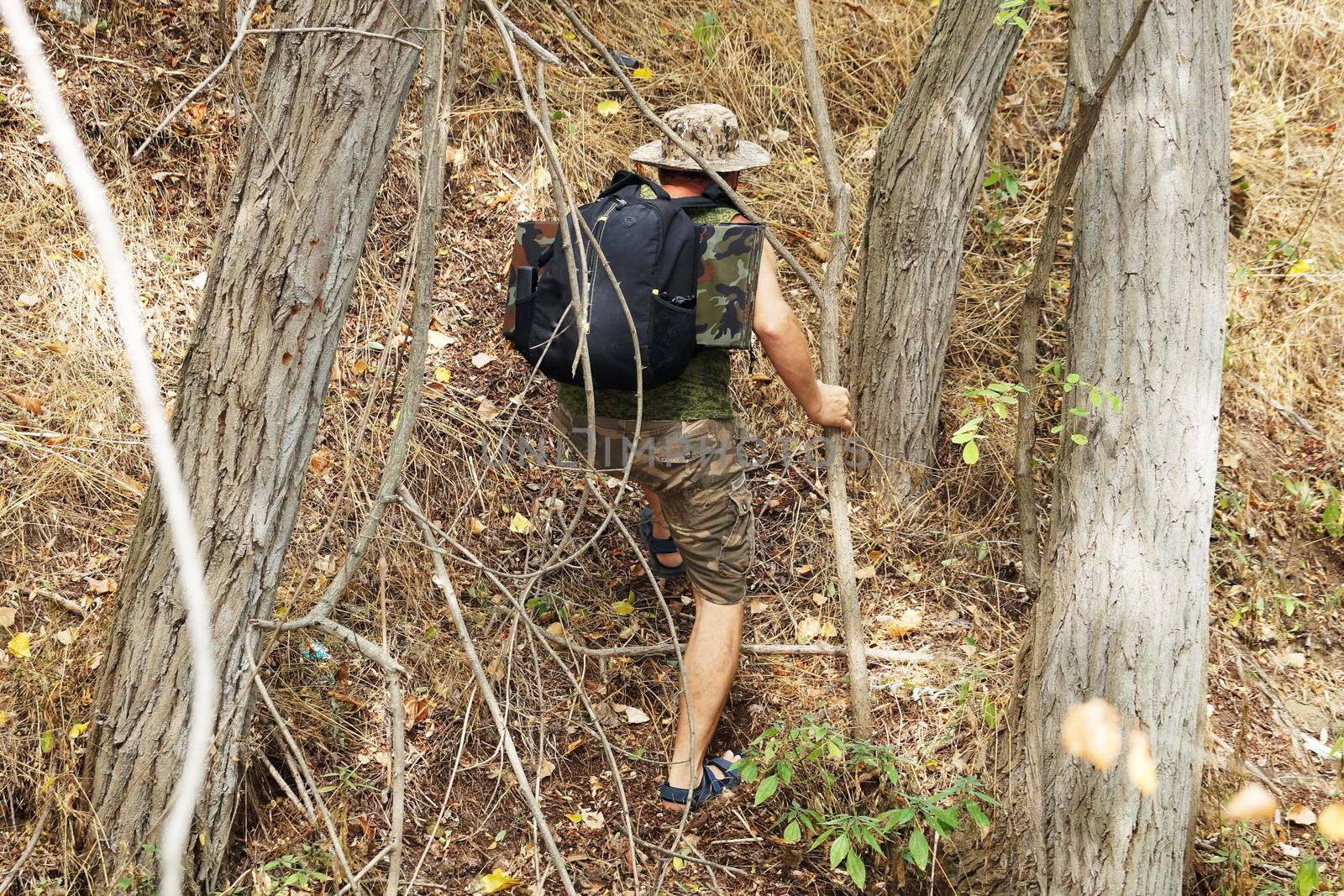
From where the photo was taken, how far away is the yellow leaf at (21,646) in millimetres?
3176

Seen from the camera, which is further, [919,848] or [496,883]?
[496,883]

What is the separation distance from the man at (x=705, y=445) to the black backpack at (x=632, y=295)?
0.68ft

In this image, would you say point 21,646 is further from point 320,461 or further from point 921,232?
point 921,232

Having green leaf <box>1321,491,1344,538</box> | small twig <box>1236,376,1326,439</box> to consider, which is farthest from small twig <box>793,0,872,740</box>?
small twig <box>1236,376,1326,439</box>

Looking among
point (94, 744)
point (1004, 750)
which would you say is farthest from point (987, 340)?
point (94, 744)

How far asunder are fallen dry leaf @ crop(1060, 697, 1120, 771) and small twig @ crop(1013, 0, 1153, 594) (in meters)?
0.52

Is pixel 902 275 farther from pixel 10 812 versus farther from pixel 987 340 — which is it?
pixel 10 812

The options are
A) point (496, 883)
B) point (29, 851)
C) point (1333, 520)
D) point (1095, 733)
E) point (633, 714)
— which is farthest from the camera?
point (1333, 520)

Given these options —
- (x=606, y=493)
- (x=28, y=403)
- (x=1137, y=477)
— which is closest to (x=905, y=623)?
(x=1137, y=477)

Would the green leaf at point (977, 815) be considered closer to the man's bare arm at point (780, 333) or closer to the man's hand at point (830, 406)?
the man's hand at point (830, 406)

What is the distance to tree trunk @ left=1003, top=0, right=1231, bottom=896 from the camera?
2863 millimetres

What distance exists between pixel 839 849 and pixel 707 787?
695 mm

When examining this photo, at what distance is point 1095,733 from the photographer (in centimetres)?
289

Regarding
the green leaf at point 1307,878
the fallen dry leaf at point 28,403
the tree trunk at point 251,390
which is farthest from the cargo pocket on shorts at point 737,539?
the fallen dry leaf at point 28,403
